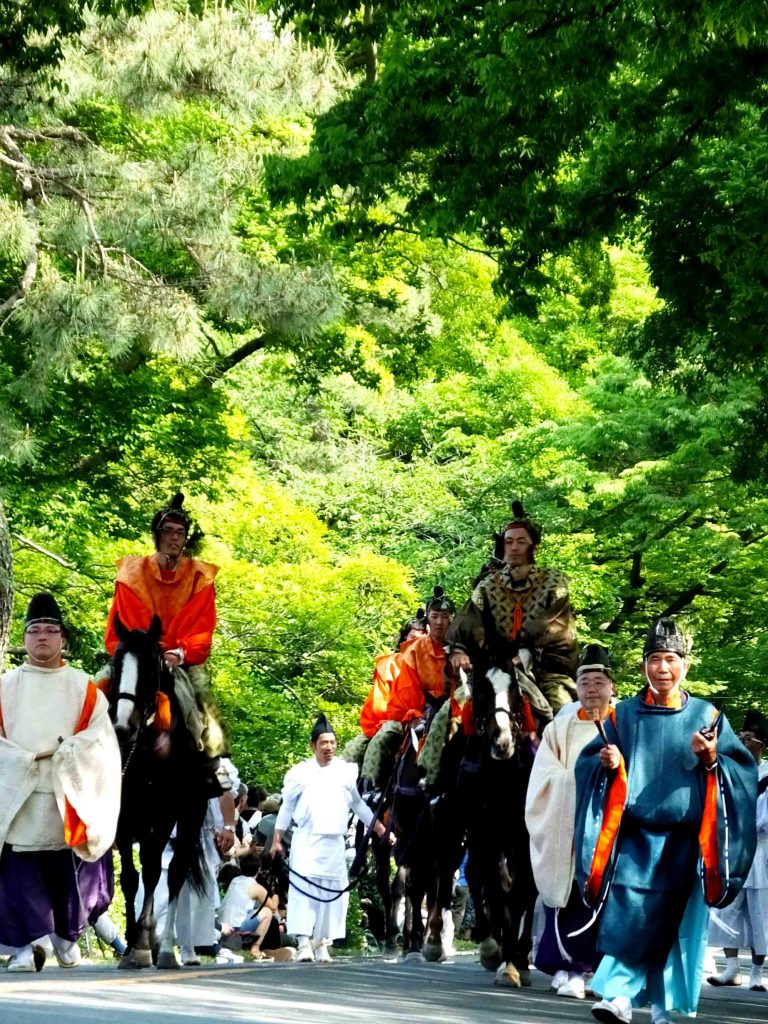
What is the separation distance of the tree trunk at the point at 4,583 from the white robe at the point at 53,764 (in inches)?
164

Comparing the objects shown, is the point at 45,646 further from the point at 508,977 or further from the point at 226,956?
the point at 226,956

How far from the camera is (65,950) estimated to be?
41.1 ft

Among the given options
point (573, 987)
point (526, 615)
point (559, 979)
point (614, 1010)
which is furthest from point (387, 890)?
point (614, 1010)

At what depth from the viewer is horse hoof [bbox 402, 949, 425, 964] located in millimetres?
15505

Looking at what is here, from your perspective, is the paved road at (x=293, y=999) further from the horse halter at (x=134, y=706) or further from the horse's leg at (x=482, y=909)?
the horse halter at (x=134, y=706)

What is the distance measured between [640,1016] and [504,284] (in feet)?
24.3

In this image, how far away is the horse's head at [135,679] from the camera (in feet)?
40.1

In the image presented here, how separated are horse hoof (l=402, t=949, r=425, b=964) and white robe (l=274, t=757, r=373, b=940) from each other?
0.92m

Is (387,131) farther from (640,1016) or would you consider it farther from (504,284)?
(640,1016)

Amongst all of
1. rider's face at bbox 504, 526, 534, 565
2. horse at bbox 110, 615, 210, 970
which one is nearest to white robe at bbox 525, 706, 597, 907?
rider's face at bbox 504, 526, 534, 565

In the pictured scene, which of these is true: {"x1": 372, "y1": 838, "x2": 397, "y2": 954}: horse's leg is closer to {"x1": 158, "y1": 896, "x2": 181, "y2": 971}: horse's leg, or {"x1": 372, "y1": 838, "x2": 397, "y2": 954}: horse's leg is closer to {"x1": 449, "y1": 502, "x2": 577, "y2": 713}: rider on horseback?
{"x1": 158, "y1": 896, "x2": 181, "y2": 971}: horse's leg

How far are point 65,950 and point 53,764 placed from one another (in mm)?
1346

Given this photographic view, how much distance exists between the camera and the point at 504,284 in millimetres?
16719

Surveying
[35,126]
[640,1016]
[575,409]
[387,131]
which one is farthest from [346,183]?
[575,409]
